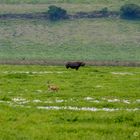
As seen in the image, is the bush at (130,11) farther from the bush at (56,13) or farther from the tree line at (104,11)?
the bush at (56,13)

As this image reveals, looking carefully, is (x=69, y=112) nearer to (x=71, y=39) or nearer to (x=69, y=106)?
(x=69, y=106)

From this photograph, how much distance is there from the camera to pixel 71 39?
113 metres

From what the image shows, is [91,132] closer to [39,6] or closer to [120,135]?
[120,135]

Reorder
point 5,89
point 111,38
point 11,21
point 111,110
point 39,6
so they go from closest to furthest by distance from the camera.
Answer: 1. point 111,110
2. point 5,89
3. point 111,38
4. point 11,21
5. point 39,6

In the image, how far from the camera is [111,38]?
113438 mm

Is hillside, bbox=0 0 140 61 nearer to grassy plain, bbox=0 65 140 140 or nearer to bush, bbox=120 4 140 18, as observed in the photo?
bush, bbox=120 4 140 18

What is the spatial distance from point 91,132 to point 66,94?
10564mm

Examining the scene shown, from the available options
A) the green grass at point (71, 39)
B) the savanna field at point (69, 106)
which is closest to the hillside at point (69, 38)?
the green grass at point (71, 39)

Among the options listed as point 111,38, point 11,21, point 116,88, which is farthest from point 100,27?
point 116,88

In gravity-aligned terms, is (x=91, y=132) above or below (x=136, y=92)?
above

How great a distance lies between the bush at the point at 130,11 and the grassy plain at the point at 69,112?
8950cm

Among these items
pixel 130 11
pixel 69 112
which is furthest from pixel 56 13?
pixel 69 112

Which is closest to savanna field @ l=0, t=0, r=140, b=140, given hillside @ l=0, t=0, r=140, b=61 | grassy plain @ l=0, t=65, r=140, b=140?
grassy plain @ l=0, t=65, r=140, b=140

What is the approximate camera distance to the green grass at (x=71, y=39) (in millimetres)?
103625
